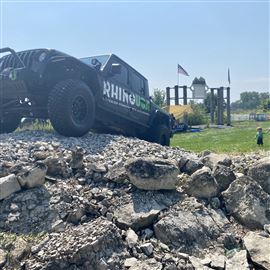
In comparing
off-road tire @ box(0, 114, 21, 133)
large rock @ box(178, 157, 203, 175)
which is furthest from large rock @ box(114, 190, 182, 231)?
off-road tire @ box(0, 114, 21, 133)

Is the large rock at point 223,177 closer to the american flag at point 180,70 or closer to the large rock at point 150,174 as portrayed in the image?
the large rock at point 150,174

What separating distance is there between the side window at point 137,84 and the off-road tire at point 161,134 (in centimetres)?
109

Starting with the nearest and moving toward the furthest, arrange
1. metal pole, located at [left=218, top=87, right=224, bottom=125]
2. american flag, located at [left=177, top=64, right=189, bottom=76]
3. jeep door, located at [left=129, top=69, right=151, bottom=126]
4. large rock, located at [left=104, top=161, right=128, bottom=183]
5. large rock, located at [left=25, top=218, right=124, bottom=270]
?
large rock, located at [left=25, top=218, right=124, bottom=270] < large rock, located at [left=104, top=161, right=128, bottom=183] < jeep door, located at [left=129, top=69, right=151, bottom=126] < american flag, located at [left=177, top=64, right=189, bottom=76] < metal pole, located at [left=218, top=87, right=224, bottom=125]

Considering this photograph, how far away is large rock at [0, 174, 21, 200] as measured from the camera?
3.63 metres

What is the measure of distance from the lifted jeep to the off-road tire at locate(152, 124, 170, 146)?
1.48 feet

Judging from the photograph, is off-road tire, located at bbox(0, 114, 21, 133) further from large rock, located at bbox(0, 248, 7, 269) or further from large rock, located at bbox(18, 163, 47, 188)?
large rock, located at bbox(0, 248, 7, 269)

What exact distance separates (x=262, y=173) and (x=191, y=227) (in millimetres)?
1439

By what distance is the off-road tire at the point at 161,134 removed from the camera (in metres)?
9.39

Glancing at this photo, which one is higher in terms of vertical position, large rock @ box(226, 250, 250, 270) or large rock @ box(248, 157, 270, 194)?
large rock @ box(248, 157, 270, 194)

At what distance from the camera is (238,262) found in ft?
10.2

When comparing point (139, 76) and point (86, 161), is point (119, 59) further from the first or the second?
point (86, 161)

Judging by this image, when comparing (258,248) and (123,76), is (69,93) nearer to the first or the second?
(123,76)

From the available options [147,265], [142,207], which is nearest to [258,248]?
[147,265]

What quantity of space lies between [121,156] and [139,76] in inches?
184
